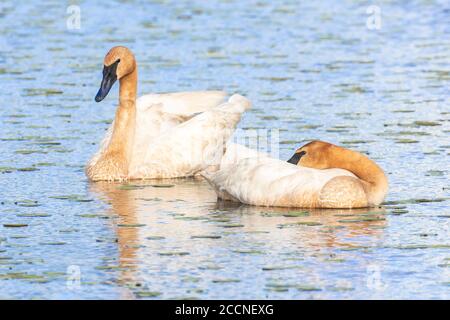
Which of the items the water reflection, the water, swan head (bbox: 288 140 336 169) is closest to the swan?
the water

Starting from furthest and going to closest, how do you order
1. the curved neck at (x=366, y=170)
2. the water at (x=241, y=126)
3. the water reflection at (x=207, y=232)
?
the curved neck at (x=366, y=170) < the water reflection at (x=207, y=232) < the water at (x=241, y=126)

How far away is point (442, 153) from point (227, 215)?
3527 mm

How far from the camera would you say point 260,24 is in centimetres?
2812

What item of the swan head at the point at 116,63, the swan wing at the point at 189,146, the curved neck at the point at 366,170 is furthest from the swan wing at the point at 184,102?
the curved neck at the point at 366,170

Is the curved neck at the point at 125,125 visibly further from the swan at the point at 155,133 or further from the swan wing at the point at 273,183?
the swan wing at the point at 273,183

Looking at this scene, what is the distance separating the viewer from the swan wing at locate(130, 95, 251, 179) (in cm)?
1652

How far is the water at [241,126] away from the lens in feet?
38.9

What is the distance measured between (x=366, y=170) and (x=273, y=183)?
0.94m

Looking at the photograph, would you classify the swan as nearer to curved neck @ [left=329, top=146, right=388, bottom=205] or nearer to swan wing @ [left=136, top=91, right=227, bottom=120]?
swan wing @ [left=136, top=91, right=227, bottom=120]

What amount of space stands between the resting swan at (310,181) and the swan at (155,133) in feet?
4.05

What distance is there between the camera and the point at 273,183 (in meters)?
14.6

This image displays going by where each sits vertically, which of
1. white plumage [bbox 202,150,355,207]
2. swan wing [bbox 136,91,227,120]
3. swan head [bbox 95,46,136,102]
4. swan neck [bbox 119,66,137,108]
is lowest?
white plumage [bbox 202,150,355,207]

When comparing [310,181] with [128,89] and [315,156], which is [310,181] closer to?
[315,156]
